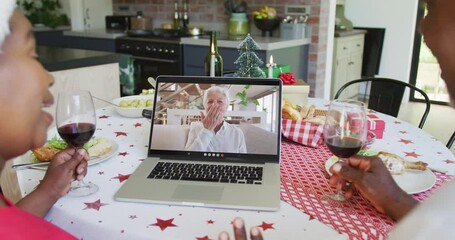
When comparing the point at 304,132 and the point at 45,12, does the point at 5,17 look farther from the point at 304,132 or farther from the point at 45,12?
the point at 45,12

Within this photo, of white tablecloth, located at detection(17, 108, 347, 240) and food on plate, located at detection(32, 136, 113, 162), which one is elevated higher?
food on plate, located at detection(32, 136, 113, 162)

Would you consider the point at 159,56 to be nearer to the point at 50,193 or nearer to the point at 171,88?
the point at 171,88

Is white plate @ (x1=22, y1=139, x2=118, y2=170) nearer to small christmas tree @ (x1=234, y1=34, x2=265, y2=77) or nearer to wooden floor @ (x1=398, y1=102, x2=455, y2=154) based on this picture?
small christmas tree @ (x1=234, y1=34, x2=265, y2=77)

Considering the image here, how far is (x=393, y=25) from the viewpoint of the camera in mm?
5098

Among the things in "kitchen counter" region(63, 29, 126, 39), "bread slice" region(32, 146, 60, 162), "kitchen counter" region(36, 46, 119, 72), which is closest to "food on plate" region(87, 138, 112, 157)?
"bread slice" region(32, 146, 60, 162)

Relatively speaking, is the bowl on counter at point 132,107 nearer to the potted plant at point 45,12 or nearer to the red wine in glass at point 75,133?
the red wine in glass at point 75,133

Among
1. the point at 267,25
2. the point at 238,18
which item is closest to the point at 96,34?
the point at 238,18

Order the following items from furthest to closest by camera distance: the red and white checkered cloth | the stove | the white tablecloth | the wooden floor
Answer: the wooden floor, the stove, the red and white checkered cloth, the white tablecloth

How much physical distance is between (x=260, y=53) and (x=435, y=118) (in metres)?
2.37

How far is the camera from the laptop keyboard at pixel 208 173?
1.10 meters

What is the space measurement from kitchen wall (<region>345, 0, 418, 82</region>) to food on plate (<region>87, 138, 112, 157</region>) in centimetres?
460

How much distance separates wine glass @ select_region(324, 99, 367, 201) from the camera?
1059mm

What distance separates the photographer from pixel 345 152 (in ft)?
3.47

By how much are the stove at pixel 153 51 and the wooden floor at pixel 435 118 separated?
250cm
